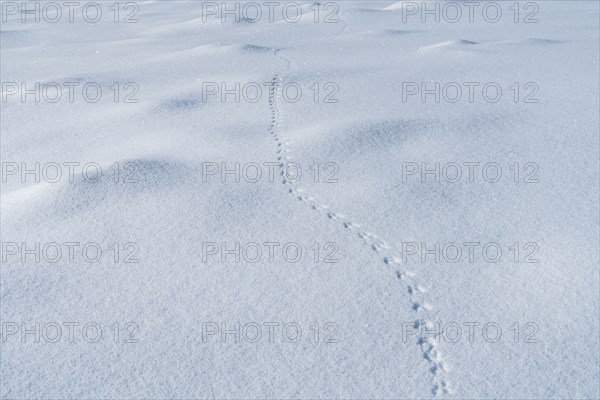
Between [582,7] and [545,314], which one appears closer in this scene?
[545,314]

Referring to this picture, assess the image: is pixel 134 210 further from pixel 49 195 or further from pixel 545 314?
pixel 545 314

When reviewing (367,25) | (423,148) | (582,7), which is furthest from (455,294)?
(582,7)

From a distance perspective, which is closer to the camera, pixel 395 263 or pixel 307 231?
pixel 395 263

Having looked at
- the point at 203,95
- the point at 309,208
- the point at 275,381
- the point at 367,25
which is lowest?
the point at 275,381

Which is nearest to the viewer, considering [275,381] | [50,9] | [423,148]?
[275,381]
